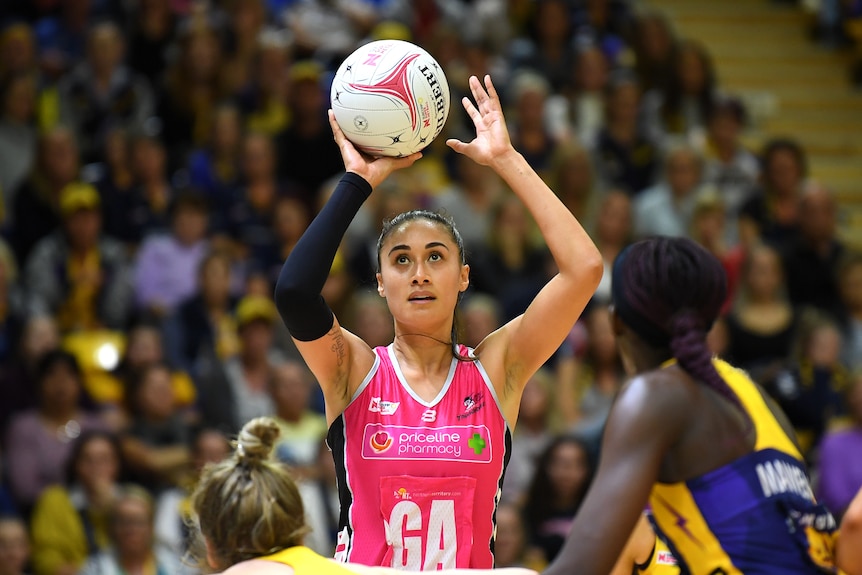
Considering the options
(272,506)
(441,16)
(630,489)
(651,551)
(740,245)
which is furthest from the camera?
(441,16)

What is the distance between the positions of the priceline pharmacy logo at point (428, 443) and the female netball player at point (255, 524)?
59 cm

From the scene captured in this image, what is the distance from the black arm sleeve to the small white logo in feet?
1.03

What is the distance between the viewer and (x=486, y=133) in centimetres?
434

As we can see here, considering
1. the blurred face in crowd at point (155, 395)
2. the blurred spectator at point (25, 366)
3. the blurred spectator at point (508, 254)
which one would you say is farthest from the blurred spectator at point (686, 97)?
the blurred spectator at point (25, 366)

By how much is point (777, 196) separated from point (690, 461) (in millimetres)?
7892

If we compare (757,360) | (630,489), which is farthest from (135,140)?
(630,489)

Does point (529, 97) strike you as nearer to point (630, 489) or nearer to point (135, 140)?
point (135, 140)

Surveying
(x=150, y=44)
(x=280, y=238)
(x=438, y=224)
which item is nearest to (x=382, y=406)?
(x=438, y=224)

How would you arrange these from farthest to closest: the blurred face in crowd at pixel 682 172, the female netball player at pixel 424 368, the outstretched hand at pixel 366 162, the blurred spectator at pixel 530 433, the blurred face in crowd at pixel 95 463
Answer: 1. the blurred face in crowd at pixel 682 172
2. the blurred spectator at pixel 530 433
3. the blurred face in crowd at pixel 95 463
4. the outstretched hand at pixel 366 162
5. the female netball player at pixel 424 368

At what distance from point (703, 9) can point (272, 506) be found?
38.2 ft

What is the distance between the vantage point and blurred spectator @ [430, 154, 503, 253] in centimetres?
952

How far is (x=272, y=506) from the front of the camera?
3477 mm

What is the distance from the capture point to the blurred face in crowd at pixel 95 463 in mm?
7512

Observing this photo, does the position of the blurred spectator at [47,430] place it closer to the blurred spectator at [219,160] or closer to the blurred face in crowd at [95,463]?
the blurred face in crowd at [95,463]
